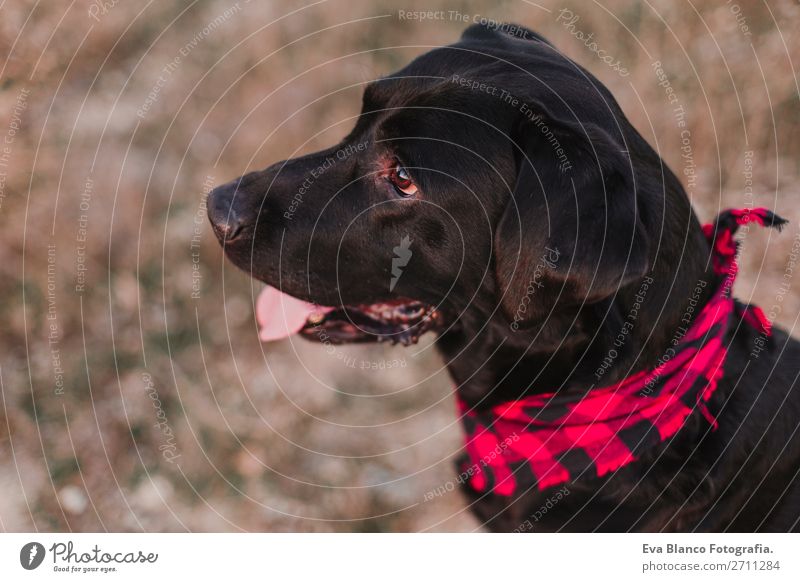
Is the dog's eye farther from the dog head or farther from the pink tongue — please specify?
the pink tongue

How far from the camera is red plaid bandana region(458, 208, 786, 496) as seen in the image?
8.14 feet

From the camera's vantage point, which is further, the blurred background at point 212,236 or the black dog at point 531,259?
the blurred background at point 212,236

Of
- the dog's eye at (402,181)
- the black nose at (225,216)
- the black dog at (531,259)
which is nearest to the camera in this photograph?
the black dog at (531,259)

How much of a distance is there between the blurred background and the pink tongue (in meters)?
1.46

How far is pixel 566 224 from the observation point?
7.63ft

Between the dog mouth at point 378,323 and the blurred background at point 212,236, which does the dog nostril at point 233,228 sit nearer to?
the dog mouth at point 378,323

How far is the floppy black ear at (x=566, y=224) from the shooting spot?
2262 millimetres

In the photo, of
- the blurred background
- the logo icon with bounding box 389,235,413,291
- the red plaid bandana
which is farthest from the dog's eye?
the blurred background

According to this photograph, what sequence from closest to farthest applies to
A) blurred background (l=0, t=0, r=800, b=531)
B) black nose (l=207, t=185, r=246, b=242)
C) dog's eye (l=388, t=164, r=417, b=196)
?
dog's eye (l=388, t=164, r=417, b=196) < black nose (l=207, t=185, r=246, b=242) < blurred background (l=0, t=0, r=800, b=531)
